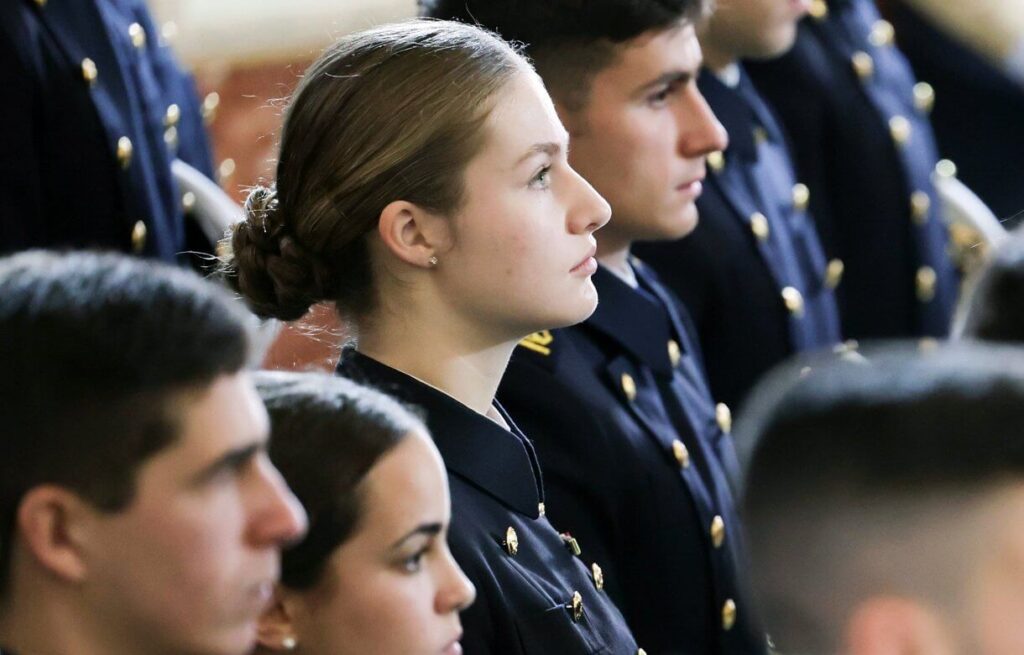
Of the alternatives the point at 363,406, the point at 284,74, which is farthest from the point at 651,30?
the point at 284,74

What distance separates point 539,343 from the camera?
2.09 meters

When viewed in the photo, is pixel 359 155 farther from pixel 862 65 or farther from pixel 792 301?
pixel 862 65

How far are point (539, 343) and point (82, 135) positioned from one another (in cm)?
62

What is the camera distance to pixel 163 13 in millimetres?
4152

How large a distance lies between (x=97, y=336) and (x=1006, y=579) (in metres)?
0.58

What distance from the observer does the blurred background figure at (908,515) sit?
3.57 feet

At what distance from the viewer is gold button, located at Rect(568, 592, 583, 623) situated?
5.76ft

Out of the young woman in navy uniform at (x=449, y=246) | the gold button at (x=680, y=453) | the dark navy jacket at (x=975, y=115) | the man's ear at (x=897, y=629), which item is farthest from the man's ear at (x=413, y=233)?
the dark navy jacket at (x=975, y=115)

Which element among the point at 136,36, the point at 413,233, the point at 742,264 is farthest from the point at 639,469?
the point at 136,36

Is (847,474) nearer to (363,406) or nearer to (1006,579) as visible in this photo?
(1006,579)

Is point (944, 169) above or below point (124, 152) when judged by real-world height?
below

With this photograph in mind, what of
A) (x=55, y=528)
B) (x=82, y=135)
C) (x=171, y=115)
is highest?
(x=55, y=528)

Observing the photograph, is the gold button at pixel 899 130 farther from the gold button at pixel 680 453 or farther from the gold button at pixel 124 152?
the gold button at pixel 124 152

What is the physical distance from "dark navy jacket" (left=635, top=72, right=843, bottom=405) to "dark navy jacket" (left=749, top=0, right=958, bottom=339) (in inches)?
11.2
